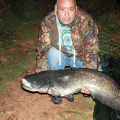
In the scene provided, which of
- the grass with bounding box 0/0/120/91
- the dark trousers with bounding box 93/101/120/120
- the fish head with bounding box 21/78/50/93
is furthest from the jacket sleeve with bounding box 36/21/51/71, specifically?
the dark trousers with bounding box 93/101/120/120

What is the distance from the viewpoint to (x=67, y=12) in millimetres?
2912

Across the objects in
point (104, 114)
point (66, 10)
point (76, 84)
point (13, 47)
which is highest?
point (66, 10)

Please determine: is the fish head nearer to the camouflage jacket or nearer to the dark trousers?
the camouflage jacket

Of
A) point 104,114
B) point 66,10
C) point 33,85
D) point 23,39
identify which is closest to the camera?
point 33,85

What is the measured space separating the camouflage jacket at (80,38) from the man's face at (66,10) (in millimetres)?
238

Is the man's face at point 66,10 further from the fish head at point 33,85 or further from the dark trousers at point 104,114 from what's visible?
the dark trousers at point 104,114

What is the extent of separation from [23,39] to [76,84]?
4331 millimetres

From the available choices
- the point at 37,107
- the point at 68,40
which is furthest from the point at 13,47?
the point at 37,107

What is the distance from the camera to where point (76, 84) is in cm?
288

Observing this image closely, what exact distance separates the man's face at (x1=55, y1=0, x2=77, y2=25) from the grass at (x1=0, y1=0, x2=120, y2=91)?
2251 mm

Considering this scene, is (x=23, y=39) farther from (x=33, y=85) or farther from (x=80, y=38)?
(x=33, y=85)

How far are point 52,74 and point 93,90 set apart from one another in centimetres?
85

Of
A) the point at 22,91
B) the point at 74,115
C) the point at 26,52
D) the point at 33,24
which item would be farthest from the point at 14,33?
the point at 74,115

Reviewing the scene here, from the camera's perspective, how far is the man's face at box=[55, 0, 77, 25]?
2.85 m
